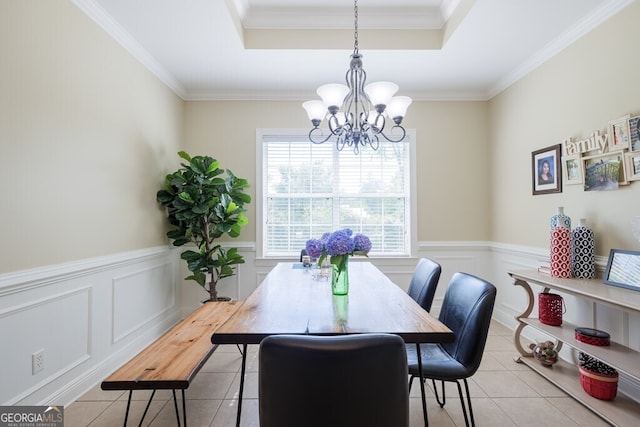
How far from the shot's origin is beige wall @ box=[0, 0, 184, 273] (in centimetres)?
166

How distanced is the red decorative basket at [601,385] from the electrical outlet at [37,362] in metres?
3.47

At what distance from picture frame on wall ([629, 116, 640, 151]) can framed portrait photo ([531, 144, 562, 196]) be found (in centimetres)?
65

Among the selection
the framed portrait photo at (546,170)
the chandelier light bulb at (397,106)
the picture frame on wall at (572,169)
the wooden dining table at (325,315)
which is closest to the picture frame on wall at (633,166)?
the picture frame on wall at (572,169)

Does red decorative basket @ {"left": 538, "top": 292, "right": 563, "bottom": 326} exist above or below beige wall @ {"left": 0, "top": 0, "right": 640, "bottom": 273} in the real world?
below

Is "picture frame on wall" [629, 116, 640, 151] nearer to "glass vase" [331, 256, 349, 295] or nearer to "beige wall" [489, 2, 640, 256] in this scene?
"beige wall" [489, 2, 640, 256]

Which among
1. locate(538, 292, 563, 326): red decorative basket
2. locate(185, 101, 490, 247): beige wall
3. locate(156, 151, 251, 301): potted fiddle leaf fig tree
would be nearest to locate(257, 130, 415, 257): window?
locate(185, 101, 490, 247): beige wall

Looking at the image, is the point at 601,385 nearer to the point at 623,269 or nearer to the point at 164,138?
the point at 623,269

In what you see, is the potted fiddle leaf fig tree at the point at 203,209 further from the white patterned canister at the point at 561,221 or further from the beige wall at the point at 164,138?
the white patterned canister at the point at 561,221

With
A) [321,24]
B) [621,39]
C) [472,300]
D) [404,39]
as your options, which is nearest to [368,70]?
[404,39]

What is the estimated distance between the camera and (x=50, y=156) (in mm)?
1890

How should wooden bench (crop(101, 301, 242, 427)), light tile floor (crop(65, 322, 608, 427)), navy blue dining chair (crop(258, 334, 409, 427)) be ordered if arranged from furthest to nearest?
light tile floor (crop(65, 322, 608, 427)) < wooden bench (crop(101, 301, 242, 427)) < navy blue dining chair (crop(258, 334, 409, 427))

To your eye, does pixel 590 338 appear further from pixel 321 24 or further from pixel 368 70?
pixel 321 24

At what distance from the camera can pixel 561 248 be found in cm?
233

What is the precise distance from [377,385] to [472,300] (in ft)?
3.11
